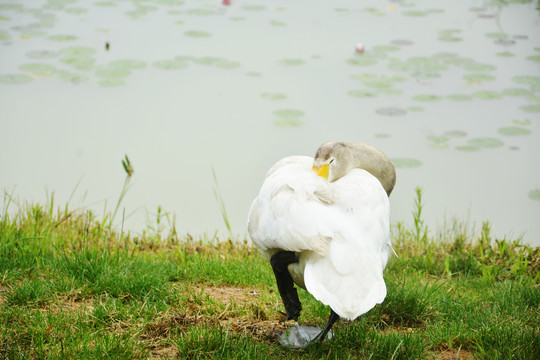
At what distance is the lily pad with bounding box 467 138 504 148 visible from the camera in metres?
6.38

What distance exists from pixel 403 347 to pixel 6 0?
30.3ft

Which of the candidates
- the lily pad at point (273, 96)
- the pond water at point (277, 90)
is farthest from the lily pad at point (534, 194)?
the lily pad at point (273, 96)

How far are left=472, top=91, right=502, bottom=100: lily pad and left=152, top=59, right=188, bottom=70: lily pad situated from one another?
352 centimetres

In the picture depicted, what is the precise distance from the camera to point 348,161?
3387mm

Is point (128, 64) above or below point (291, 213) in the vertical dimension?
below

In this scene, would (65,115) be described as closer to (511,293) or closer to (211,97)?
(211,97)

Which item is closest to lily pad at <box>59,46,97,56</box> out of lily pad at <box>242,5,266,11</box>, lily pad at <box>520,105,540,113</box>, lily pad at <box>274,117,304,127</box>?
lily pad at <box>242,5,266,11</box>

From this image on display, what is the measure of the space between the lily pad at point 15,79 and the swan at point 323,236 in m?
5.10

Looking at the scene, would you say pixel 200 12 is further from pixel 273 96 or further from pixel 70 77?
pixel 273 96

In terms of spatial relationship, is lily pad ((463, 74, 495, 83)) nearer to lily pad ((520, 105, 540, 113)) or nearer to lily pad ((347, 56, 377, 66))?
lily pad ((520, 105, 540, 113))

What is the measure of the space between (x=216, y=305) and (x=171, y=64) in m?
5.01

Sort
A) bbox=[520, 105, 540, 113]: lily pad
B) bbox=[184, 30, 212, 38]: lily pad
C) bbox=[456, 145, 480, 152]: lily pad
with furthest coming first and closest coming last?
1. bbox=[184, 30, 212, 38]: lily pad
2. bbox=[520, 105, 540, 113]: lily pad
3. bbox=[456, 145, 480, 152]: lily pad

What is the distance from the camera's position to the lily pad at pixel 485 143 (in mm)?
6379

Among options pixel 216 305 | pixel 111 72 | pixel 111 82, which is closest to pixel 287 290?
pixel 216 305
